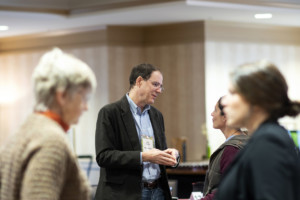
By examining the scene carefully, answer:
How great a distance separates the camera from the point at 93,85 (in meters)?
2.00

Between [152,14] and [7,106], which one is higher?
[152,14]

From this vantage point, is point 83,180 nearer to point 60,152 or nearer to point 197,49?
point 60,152

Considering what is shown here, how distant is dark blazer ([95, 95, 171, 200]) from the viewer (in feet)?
11.8

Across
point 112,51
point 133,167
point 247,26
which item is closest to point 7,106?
point 112,51

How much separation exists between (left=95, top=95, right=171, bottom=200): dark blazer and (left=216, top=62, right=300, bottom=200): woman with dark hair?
1.64 m

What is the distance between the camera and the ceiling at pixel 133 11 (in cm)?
709

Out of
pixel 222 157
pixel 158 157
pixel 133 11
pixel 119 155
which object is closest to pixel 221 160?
pixel 222 157

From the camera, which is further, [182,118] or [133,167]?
[182,118]

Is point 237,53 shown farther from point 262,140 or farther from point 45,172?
point 45,172

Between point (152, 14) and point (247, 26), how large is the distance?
1.92 metres

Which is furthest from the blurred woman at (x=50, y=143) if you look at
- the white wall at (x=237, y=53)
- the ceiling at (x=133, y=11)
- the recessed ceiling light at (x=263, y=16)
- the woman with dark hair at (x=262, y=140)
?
the white wall at (x=237, y=53)

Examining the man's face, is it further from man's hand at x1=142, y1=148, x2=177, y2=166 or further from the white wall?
the white wall

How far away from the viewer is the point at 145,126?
12.7 ft

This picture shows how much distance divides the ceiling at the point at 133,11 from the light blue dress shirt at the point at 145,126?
3068mm
